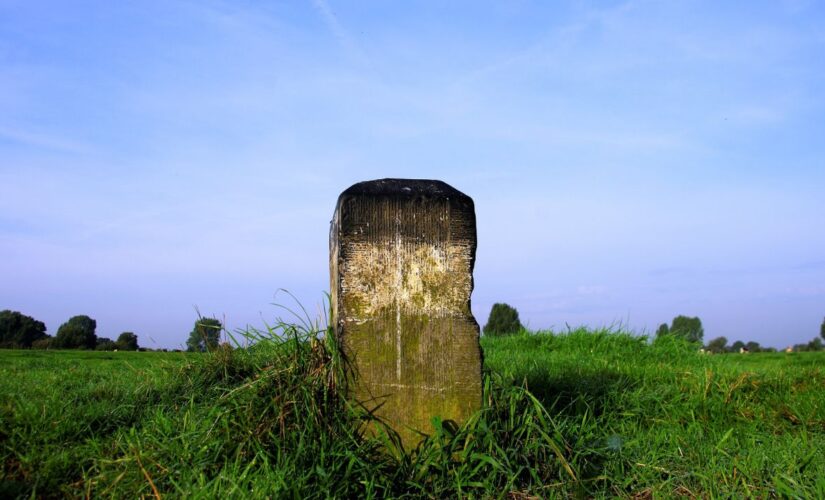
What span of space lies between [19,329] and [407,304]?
12.8 m

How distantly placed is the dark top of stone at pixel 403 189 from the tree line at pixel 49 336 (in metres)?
11.4

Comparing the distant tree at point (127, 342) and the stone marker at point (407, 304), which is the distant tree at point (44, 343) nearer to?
the distant tree at point (127, 342)

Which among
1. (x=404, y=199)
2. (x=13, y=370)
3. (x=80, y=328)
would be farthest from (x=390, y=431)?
(x=80, y=328)

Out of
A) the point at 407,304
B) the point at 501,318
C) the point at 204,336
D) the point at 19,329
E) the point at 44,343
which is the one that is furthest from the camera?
the point at 501,318

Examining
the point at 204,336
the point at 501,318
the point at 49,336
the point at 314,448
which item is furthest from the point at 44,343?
the point at 314,448

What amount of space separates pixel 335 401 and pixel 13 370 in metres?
6.12

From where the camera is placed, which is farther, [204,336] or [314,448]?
[204,336]

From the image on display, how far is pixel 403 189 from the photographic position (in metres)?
A: 4.02

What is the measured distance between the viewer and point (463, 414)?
3.91 metres

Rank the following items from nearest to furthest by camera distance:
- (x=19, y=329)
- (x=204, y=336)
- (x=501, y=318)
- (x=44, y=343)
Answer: (x=204, y=336)
(x=44, y=343)
(x=19, y=329)
(x=501, y=318)

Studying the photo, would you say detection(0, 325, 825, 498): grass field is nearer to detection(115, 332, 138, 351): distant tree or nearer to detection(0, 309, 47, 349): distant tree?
detection(115, 332, 138, 351): distant tree

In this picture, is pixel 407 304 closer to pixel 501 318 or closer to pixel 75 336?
pixel 501 318

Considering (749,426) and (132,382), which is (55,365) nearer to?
(132,382)

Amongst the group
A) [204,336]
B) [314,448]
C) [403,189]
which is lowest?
[314,448]
